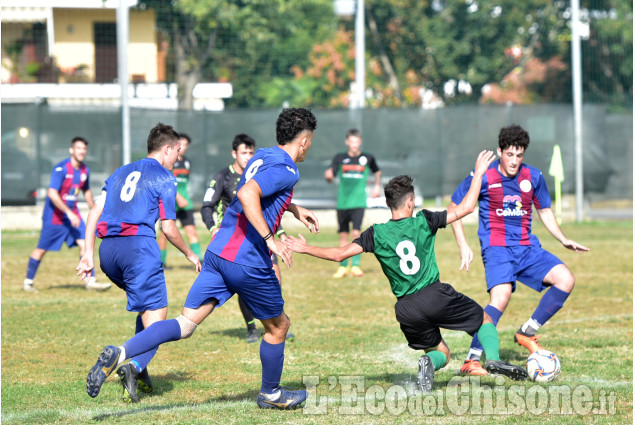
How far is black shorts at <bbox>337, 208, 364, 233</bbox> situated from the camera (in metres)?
14.4

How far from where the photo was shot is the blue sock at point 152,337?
6.00m

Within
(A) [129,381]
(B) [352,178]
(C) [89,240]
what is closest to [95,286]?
(B) [352,178]

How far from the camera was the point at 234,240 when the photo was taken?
603 centimetres

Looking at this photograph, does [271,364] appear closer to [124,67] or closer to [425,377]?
[425,377]

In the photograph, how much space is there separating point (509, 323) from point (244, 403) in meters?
4.43

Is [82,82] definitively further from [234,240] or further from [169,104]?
[234,240]

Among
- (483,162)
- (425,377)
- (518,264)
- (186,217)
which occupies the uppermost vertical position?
(483,162)

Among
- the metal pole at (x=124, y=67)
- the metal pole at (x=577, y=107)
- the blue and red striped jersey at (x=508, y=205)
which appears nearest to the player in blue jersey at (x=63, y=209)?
the blue and red striped jersey at (x=508, y=205)

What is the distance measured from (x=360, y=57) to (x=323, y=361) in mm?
14870

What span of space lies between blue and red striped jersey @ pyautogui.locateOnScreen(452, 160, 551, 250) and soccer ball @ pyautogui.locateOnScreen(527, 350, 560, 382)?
46.9 inches

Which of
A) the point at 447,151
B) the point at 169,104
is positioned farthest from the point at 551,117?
the point at 169,104

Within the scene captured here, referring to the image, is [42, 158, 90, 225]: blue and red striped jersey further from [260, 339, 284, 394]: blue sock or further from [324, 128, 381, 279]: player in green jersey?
[260, 339, 284, 394]: blue sock

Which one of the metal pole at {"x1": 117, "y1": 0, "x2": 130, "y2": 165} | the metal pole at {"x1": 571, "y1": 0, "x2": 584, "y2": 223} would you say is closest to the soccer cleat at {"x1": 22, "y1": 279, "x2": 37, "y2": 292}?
the metal pole at {"x1": 117, "y1": 0, "x2": 130, "y2": 165}

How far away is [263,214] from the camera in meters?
5.98
